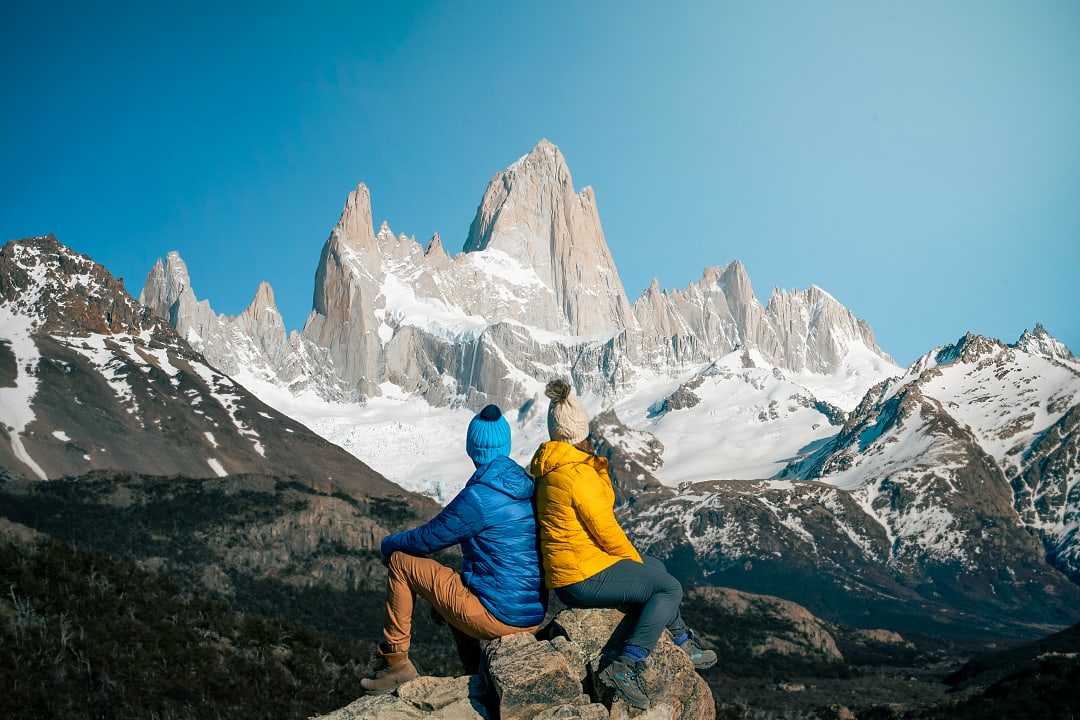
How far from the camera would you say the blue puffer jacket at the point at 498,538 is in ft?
39.2

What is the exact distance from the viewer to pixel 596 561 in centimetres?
1190

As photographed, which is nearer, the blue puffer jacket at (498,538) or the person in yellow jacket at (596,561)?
the person in yellow jacket at (596,561)

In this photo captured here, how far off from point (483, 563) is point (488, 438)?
163 cm

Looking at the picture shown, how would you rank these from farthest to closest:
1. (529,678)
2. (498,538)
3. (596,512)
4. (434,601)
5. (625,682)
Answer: (434,601) → (498,538) → (596,512) → (625,682) → (529,678)

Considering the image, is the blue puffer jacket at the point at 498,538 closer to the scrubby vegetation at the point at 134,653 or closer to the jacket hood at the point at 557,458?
the jacket hood at the point at 557,458

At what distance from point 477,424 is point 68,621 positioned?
2709cm

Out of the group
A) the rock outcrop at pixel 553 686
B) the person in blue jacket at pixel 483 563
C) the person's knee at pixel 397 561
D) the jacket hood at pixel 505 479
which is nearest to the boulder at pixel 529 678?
the rock outcrop at pixel 553 686

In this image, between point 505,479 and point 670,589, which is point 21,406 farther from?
point 670,589

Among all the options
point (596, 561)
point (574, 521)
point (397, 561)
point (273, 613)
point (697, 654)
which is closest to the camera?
point (574, 521)

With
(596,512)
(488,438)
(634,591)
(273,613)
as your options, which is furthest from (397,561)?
(273,613)

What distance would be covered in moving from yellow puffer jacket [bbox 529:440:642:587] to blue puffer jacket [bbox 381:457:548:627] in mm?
217

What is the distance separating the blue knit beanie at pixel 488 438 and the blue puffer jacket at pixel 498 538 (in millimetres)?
353

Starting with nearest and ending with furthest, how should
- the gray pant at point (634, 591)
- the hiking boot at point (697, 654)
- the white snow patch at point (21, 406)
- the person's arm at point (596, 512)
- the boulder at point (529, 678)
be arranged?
the boulder at point (529, 678), the person's arm at point (596, 512), the gray pant at point (634, 591), the hiking boot at point (697, 654), the white snow patch at point (21, 406)

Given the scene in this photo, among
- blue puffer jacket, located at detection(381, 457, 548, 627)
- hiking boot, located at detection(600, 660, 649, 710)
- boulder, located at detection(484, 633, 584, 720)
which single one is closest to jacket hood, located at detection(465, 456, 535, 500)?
blue puffer jacket, located at detection(381, 457, 548, 627)
